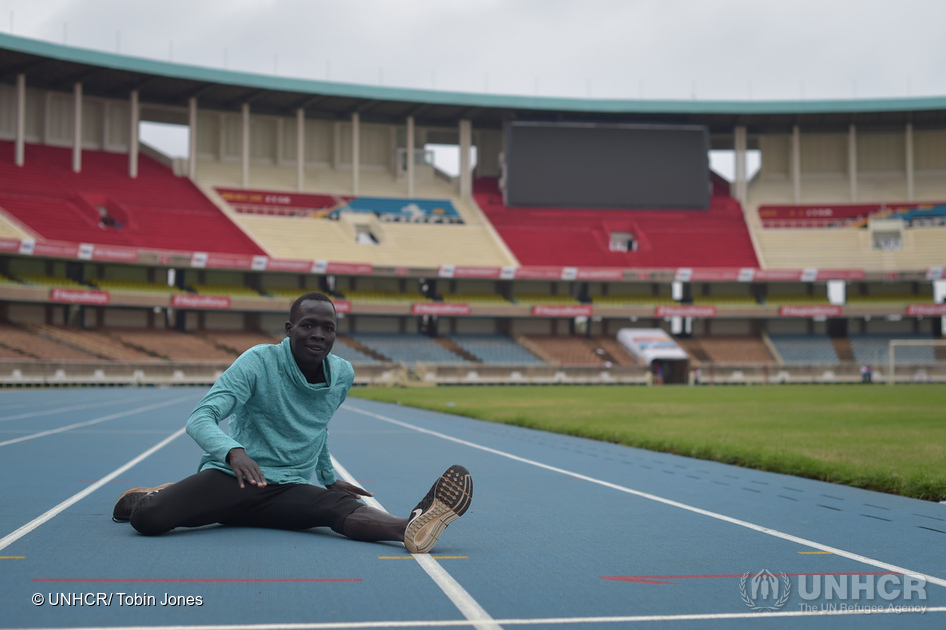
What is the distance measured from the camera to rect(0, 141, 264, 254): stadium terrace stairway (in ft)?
156

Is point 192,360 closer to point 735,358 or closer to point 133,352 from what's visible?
point 133,352

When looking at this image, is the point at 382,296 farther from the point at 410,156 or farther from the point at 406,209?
Answer: the point at 410,156

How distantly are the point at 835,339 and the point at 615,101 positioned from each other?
23085 millimetres

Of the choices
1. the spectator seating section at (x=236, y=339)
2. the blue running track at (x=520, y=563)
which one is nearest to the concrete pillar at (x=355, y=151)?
the spectator seating section at (x=236, y=339)

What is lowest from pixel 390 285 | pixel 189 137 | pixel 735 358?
pixel 735 358

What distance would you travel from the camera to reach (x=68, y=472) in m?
→ 8.21

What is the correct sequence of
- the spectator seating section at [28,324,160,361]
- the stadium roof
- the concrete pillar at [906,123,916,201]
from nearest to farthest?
the spectator seating section at [28,324,160,361]
the stadium roof
the concrete pillar at [906,123,916,201]

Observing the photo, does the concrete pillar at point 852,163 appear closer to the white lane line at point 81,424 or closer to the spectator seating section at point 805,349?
the spectator seating section at point 805,349

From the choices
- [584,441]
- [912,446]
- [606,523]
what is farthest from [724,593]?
[584,441]

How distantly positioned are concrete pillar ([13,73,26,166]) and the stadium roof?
73 centimetres

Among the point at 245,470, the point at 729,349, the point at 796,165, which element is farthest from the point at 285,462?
the point at 796,165

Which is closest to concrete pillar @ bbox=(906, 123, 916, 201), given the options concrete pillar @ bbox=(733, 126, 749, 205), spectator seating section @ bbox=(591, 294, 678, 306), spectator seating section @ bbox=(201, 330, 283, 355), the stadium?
the stadium

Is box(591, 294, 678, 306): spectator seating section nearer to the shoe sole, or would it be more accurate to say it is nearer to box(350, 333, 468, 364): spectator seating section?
box(350, 333, 468, 364): spectator seating section
